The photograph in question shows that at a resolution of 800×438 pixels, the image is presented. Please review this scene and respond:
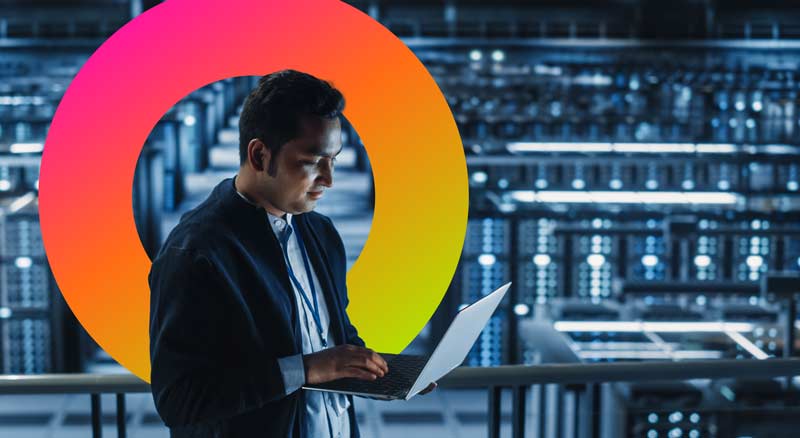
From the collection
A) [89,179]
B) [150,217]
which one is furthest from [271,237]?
[150,217]

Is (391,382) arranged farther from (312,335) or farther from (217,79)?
(217,79)

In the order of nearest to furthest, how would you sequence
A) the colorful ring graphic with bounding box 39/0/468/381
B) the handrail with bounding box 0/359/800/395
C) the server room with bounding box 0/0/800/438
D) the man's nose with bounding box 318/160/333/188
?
the man's nose with bounding box 318/160/333/188
the colorful ring graphic with bounding box 39/0/468/381
the handrail with bounding box 0/359/800/395
the server room with bounding box 0/0/800/438

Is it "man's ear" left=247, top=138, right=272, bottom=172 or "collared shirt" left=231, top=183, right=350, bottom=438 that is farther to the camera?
"collared shirt" left=231, top=183, right=350, bottom=438

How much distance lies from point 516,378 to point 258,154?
3.16ft

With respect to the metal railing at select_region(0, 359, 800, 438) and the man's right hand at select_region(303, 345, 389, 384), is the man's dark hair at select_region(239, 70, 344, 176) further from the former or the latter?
the metal railing at select_region(0, 359, 800, 438)

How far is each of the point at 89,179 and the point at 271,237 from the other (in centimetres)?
47

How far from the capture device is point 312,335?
4.99 feet

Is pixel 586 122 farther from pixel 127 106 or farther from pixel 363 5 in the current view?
pixel 363 5

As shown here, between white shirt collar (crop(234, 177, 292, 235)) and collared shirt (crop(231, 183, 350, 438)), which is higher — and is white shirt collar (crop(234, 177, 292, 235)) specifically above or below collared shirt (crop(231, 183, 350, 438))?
above

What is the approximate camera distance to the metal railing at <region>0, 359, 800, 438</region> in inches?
80.0

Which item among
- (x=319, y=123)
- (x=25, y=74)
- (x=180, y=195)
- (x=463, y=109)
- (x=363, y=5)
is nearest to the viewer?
(x=319, y=123)

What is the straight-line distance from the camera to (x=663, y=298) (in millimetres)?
6188

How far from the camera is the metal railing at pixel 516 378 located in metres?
2.03

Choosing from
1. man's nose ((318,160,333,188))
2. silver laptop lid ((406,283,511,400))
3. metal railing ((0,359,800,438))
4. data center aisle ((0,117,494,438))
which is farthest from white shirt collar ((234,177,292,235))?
data center aisle ((0,117,494,438))
